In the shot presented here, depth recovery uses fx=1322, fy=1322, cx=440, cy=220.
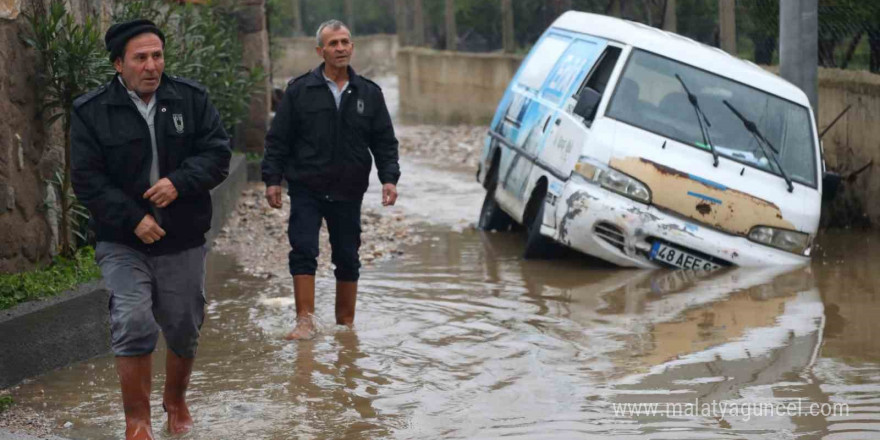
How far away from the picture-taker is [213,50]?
41.8ft

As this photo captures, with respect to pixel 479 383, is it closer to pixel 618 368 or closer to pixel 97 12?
pixel 618 368

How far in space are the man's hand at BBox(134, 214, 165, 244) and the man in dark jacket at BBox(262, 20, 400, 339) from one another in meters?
2.22

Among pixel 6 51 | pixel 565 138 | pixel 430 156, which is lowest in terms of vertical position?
pixel 430 156

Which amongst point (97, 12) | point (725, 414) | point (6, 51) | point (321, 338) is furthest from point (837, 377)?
point (97, 12)

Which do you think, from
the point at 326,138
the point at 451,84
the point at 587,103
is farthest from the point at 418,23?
the point at 326,138

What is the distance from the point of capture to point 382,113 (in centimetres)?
752

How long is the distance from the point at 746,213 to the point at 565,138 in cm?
147

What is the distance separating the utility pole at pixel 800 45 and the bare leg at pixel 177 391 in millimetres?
7000

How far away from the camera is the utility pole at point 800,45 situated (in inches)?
426

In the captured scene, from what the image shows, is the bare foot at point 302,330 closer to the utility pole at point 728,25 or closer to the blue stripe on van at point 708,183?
the blue stripe on van at point 708,183

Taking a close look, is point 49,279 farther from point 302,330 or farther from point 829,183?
point 829,183

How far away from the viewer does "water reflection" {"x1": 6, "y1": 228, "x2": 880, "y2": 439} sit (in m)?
5.66

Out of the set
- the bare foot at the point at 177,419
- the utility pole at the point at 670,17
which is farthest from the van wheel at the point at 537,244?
the utility pole at the point at 670,17

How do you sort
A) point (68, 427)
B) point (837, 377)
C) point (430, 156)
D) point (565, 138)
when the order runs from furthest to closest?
point (430, 156) → point (565, 138) → point (837, 377) → point (68, 427)
